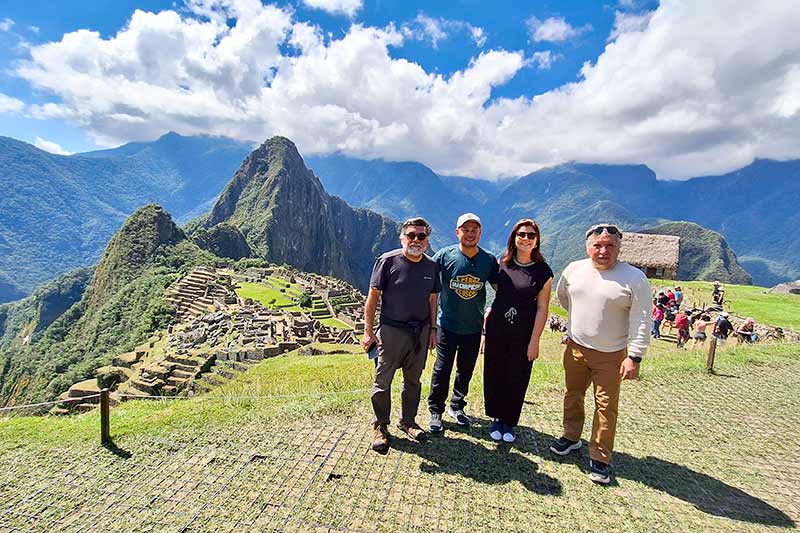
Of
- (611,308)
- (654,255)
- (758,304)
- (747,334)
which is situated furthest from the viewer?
(654,255)

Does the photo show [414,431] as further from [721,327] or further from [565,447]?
[721,327]

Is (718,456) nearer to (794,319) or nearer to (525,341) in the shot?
(525,341)

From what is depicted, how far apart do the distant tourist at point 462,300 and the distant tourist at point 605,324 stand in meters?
0.88

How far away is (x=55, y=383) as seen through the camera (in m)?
32.4

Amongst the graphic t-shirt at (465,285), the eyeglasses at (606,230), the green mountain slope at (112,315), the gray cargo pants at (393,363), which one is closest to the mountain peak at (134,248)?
the green mountain slope at (112,315)

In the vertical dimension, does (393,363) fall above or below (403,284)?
below


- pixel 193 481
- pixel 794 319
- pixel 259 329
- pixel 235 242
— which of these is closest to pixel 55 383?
pixel 259 329

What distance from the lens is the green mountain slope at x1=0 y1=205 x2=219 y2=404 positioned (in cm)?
4212

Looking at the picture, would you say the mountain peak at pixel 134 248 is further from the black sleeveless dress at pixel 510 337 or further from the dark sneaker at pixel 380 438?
the black sleeveless dress at pixel 510 337

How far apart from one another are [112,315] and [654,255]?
221 feet

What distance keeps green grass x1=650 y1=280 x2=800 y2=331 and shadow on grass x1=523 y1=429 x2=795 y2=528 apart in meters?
15.6

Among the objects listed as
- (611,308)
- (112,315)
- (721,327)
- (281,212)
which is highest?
(281,212)

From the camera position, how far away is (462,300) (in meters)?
4.42

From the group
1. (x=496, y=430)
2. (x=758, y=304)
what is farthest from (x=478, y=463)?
(x=758, y=304)
